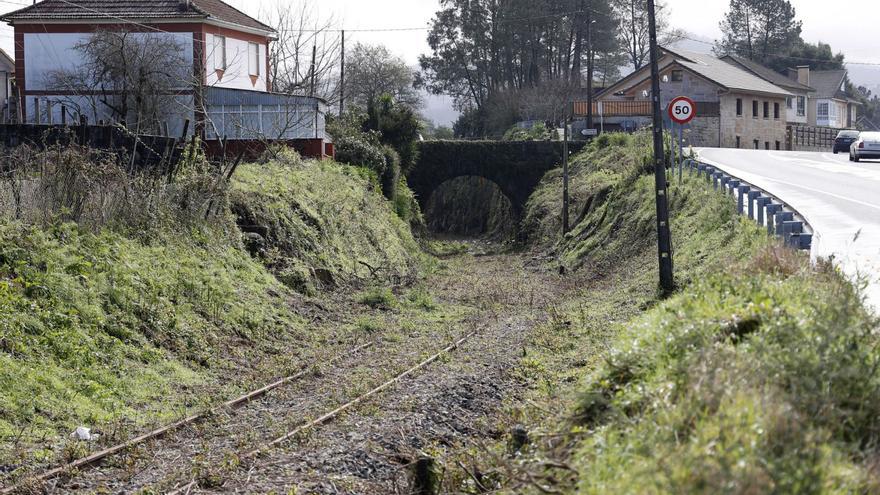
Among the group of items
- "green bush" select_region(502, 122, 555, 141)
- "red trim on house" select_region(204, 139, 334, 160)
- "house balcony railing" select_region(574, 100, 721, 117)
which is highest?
"house balcony railing" select_region(574, 100, 721, 117)

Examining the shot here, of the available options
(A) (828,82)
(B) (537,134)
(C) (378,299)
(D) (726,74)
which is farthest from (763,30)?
(C) (378,299)

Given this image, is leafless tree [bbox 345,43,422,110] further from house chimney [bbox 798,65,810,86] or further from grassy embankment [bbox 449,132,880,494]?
grassy embankment [bbox 449,132,880,494]

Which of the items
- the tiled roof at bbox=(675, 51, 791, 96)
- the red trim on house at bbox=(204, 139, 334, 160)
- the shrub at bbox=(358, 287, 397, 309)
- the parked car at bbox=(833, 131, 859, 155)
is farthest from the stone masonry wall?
the shrub at bbox=(358, 287, 397, 309)

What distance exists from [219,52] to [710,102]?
115 ft

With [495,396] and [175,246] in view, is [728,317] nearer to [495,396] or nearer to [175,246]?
[495,396]

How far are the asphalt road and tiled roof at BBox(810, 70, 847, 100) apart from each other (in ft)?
144

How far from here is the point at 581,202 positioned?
39.8 meters

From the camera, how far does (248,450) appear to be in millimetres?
10625

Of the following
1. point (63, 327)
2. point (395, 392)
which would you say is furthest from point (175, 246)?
point (395, 392)

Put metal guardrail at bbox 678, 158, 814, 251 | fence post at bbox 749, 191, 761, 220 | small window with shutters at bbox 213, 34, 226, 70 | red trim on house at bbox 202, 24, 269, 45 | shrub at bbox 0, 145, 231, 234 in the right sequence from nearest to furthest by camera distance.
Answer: metal guardrail at bbox 678, 158, 814, 251
shrub at bbox 0, 145, 231, 234
fence post at bbox 749, 191, 761, 220
red trim on house at bbox 202, 24, 269, 45
small window with shutters at bbox 213, 34, 226, 70

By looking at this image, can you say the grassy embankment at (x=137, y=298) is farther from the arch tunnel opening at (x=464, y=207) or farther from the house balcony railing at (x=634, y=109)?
the house balcony railing at (x=634, y=109)

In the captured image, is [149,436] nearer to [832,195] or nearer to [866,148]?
[832,195]

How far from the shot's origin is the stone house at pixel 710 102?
62.5m

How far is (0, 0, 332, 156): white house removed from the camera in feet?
115
